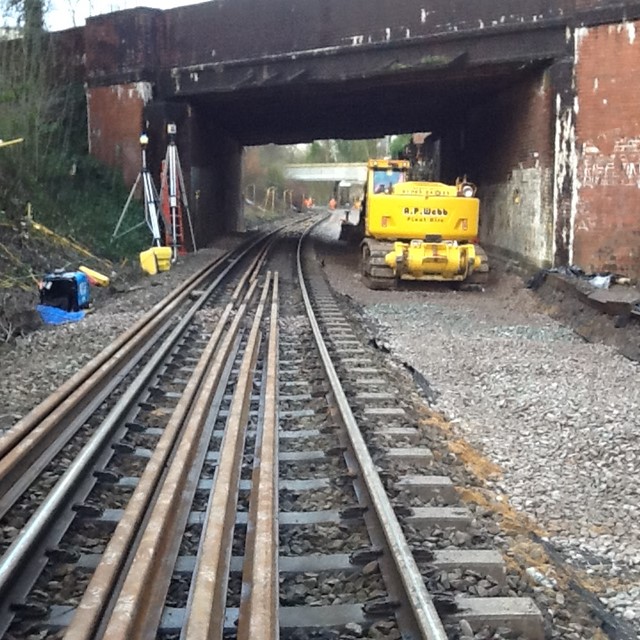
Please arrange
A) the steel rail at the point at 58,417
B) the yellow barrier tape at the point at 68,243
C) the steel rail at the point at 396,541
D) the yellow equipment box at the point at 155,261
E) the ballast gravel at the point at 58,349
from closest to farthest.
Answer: the steel rail at the point at 396,541
the steel rail at the point at 58,417
the ballast gravel at the point at 58,349
the yellow barrier tape at the point at 68,243
the yellow equipment box at the point at 155,261

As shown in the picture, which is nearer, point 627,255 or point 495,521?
point 495,521

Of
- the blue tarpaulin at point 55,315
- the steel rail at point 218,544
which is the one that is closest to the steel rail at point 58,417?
the steel rail at point 218,544

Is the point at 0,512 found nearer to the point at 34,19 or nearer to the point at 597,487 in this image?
the point at 597,487

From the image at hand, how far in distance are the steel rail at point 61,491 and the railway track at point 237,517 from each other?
0.01 meters

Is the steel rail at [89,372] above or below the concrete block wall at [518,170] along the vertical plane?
below

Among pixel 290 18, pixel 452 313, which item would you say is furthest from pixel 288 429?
pixel 290 18

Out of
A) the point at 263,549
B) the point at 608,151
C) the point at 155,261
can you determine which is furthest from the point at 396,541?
the point at 155,261

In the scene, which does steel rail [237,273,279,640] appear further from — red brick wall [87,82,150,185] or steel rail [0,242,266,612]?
red brick wall [87,82,150,185]

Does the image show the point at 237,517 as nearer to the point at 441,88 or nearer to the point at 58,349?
the point at 58,349

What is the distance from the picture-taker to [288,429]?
20.1 feet

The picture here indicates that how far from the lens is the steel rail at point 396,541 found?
3117 mm

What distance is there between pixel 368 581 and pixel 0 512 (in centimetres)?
214

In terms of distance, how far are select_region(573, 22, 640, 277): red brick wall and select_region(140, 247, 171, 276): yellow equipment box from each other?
878 centimetres

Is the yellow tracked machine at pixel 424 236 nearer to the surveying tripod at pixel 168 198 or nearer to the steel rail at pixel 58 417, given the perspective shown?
the steel rail at pixel 58 417
